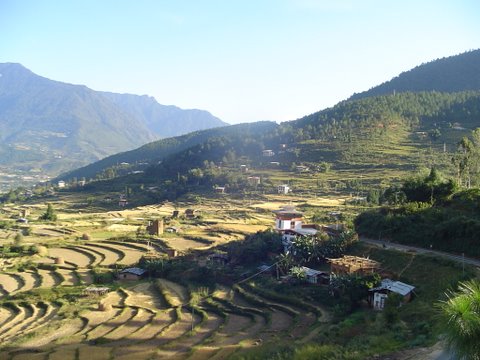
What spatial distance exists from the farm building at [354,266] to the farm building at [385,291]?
2519 mm

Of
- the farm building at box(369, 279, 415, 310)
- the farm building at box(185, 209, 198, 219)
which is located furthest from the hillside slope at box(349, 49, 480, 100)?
the farm building at box(369, 279, 415, 310)

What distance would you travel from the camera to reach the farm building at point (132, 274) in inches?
1793

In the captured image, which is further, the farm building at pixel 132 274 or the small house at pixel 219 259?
the small house at pixel 219 259

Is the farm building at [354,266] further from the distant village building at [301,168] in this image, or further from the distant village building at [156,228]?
the distant village building at [301,168]

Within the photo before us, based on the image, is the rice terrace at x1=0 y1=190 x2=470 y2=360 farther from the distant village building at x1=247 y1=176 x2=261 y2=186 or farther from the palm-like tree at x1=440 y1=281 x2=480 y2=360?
the distant village building at x1=247 y1=176 x2=261 y2=186

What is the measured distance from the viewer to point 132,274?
1804 inches

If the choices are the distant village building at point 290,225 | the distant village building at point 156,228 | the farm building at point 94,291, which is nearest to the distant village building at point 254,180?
the distant village building at point 156,228

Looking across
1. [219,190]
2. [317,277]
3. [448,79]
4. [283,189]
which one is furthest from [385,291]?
[448,79]

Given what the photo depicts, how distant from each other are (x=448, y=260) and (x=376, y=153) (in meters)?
78.2

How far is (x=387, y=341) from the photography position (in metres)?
20.1

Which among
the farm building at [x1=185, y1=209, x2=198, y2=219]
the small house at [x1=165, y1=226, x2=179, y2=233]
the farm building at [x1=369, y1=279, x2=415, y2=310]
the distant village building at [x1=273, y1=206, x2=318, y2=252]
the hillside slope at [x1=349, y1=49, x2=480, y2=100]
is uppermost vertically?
the hillside slope at [x1=349, y1=49, x2=480, y2=100]

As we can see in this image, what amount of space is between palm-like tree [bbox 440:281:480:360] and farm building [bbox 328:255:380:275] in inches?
925

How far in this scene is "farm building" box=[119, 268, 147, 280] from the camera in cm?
4553

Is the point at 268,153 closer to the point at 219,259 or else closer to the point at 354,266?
the point at 219,259
